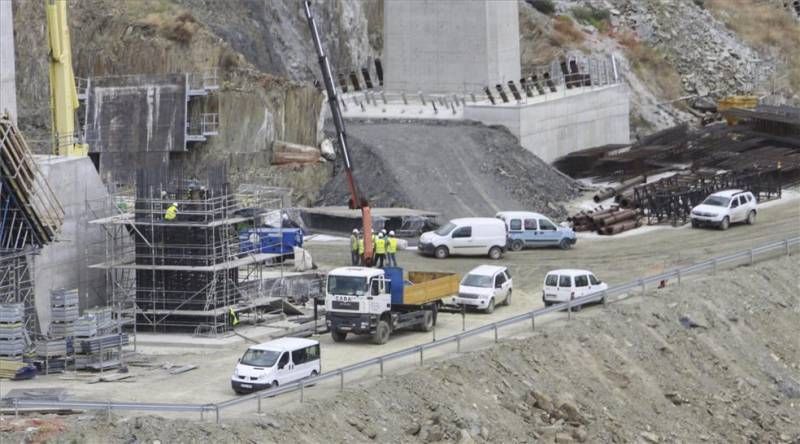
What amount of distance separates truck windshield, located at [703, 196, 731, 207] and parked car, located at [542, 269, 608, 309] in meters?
13.5

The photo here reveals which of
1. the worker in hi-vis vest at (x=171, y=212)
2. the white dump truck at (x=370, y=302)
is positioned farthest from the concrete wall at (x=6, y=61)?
the white dump truck at (x=370, y=302)

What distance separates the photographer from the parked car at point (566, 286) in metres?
53.0

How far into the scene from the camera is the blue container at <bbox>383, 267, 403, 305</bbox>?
49.2 m

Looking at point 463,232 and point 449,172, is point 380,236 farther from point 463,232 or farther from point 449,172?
point 449,172

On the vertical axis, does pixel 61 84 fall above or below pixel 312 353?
above

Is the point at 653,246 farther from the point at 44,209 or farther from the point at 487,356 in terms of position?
the point at 44,209

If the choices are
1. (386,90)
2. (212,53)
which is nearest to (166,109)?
(212,53)

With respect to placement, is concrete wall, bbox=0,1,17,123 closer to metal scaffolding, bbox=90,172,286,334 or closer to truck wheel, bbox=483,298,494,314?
metal scaffolding, bbox=90,172,286,334

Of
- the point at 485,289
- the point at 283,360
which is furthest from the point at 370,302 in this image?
the point at 485,289

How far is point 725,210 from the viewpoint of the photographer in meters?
65.4

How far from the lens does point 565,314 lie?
52156mm

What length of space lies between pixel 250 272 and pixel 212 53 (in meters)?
23.0

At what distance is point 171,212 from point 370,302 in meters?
5.69

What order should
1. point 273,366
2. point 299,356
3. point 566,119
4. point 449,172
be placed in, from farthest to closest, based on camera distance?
point 566,119 < point 449,172 < point 299,356 < point 273,366
